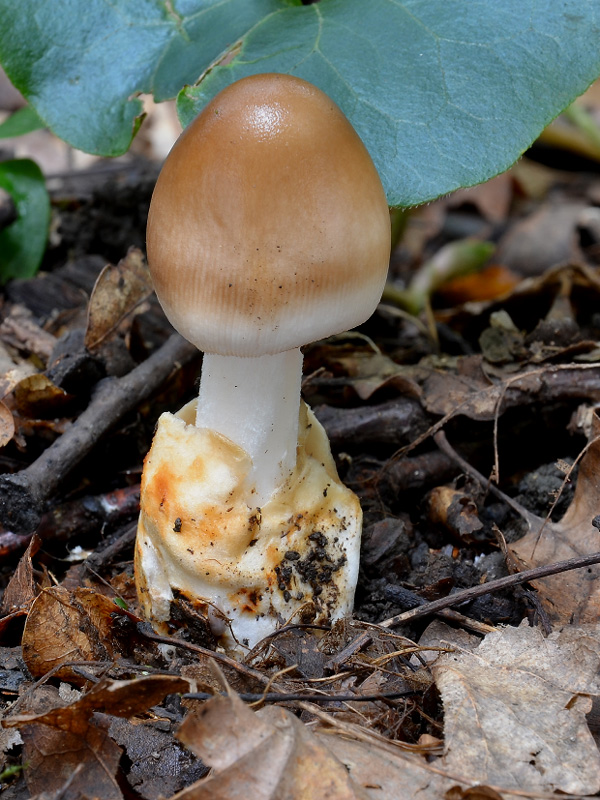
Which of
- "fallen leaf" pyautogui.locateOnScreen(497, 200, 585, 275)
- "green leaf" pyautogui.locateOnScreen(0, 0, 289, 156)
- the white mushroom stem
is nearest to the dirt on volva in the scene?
the white mushroom stem

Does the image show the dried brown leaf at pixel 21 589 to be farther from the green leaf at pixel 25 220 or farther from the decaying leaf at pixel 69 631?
the green leaf at pixel 25 220

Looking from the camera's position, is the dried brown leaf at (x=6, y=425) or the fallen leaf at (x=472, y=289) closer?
the dried brown leaf at (x=6, y=425)

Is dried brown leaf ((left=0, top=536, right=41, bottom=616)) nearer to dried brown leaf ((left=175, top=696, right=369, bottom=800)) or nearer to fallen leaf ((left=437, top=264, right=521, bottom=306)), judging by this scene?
dried brown leaf ((left=175, top=696, right=369, bottom=800))

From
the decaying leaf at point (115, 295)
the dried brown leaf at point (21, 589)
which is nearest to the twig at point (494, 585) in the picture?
the dried brown leaf at point (21, 589)

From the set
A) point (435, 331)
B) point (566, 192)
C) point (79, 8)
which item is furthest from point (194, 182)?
point (566, 192)

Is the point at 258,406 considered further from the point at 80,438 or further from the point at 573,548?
the point at 573,548

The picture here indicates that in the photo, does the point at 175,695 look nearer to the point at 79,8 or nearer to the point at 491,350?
the point at 491,350
